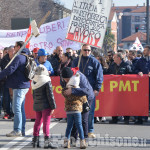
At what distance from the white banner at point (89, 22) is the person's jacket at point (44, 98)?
7.41 feet

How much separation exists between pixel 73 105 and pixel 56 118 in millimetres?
5062

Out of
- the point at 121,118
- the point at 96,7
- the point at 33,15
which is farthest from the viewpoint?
the point at 33,15

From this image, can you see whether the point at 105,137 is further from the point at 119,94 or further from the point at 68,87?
the point at 119,94

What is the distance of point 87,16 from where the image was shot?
11500mm

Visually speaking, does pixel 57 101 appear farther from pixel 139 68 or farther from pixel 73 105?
pixel 73 105

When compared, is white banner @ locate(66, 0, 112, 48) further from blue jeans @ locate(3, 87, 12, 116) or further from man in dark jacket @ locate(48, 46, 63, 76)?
blue jeans @ locate(3, 87, 12, 116)

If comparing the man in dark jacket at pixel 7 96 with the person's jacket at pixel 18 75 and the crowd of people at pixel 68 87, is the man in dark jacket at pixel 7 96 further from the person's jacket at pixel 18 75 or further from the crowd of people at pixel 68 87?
the person's jacket at pixel 18 75

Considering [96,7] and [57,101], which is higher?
[96,7]

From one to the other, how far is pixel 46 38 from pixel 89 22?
8859mm

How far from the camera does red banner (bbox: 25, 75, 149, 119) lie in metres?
13.8

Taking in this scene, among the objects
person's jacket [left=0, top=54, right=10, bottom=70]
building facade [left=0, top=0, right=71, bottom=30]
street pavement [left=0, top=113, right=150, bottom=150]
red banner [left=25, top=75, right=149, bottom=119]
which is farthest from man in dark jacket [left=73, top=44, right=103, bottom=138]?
building facade [left=0, top=0, right=71, bottom=30]

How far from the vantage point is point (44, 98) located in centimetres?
941

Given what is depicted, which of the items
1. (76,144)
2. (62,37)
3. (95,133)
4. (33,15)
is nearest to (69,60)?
(95,133)

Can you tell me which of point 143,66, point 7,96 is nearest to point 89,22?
point 143,66
